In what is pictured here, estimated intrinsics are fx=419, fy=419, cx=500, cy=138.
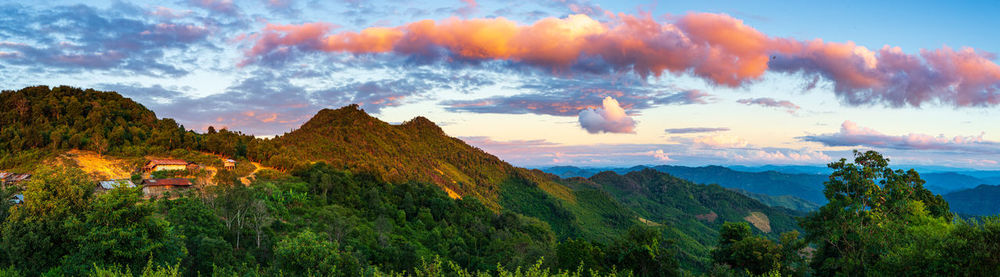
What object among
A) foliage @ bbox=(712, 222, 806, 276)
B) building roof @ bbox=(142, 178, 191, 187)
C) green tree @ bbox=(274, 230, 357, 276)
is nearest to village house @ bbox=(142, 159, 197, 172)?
building roof @ bbox=(142, 178, 191, 187)

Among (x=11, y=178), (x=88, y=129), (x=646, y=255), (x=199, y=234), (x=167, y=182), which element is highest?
(x=88, y=129)

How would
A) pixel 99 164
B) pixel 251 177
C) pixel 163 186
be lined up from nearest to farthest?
pixel 163 186
pixel 99 164
pixel 251 177

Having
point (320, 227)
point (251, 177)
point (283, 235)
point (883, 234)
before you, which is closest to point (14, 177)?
point (251, 177)

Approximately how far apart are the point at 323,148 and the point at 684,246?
165 m

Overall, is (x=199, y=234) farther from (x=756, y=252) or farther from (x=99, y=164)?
(x=756, y=252)

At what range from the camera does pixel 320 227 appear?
62.9 meters

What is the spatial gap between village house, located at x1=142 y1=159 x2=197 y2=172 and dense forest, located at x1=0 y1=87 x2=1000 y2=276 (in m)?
9.94

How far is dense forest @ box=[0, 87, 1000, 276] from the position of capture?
24.2 m

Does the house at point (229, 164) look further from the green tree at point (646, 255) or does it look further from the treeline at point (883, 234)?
the treeline at point (883, 234)

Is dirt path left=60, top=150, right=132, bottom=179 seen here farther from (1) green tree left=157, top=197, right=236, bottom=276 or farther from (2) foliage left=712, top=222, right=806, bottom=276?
(2) foliage left=712, top=222, right=806, bottom=276

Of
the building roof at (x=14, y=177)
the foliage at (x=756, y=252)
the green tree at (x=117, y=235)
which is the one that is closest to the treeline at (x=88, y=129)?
the building roof at (x=14, y=177)

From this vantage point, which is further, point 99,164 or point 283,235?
point 99,164

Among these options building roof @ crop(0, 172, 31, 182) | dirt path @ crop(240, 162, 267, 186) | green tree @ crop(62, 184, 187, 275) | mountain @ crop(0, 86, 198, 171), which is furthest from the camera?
dirt path @ crop(240, 162, 267, 186)

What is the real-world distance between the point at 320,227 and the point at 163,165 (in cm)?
3984
